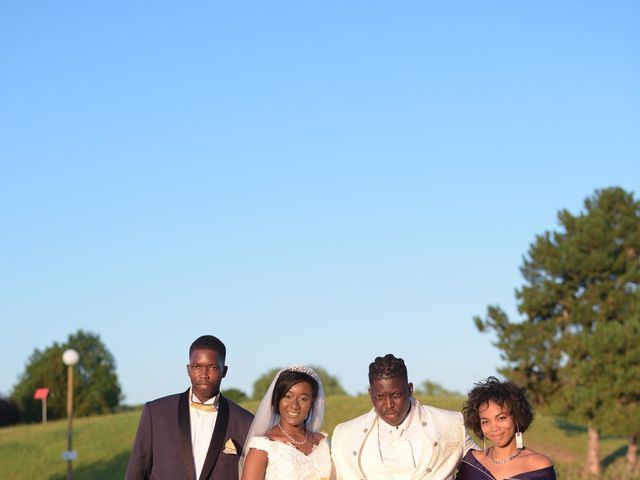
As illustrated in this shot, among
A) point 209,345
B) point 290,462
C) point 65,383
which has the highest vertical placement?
point 65,383

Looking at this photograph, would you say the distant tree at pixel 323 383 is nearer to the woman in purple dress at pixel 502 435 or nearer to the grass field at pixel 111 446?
the grass field at pixel 111 446

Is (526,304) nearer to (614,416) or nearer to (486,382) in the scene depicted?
(614,416)

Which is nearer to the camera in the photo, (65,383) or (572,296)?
(572,296)

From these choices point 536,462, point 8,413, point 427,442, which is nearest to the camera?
point 536,462

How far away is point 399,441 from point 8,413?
50527 mm

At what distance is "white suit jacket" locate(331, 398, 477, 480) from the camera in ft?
23.3

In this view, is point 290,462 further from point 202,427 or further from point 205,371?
point 205,371

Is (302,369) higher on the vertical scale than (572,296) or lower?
lower

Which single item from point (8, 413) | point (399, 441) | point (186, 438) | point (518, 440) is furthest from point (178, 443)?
point (8, 413)

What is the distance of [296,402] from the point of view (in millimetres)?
7238

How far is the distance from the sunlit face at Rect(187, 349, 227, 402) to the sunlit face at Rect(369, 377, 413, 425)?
1264 millimetres

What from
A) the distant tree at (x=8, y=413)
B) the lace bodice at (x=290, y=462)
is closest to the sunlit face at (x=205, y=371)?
the lace bodice at (x=290, y=462)

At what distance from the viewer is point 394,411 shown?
6871 millimetres

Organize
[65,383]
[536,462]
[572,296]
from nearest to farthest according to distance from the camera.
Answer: [536,462]
[572,296]
[65,383]
